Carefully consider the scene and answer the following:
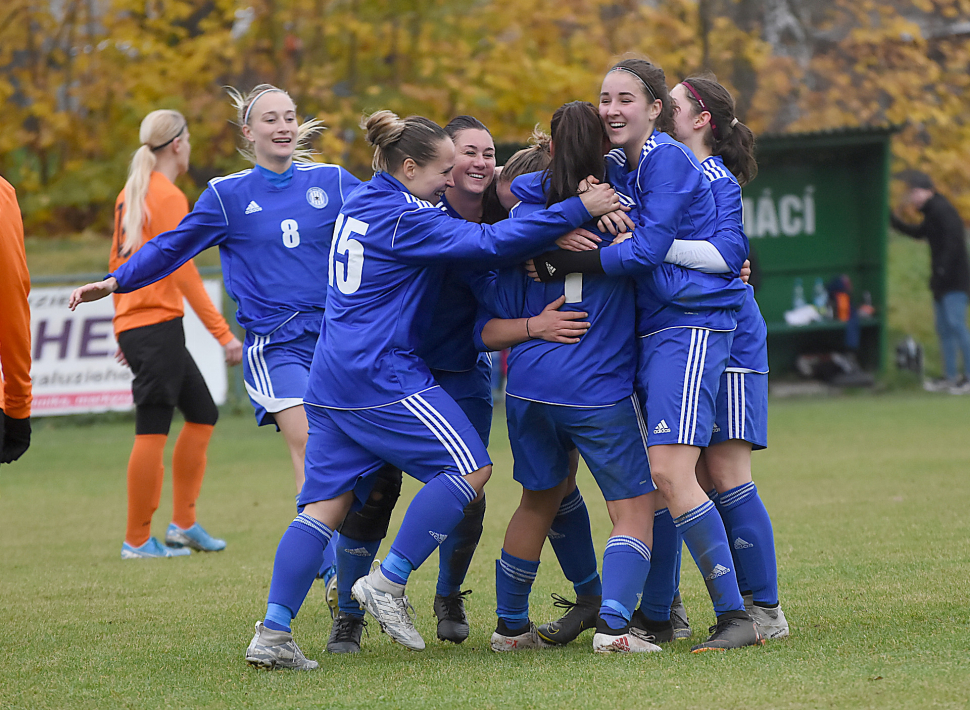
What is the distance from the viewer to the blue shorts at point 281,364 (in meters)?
4.95

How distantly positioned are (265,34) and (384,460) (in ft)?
46.4

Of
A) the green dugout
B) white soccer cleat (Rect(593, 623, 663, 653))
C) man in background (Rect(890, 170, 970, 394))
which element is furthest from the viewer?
the green dugout

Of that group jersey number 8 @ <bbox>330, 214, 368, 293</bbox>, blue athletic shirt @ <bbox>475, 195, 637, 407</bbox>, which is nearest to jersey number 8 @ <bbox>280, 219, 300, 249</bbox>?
jersey number 8 @ <bbox>330, 214, 368, 293</bbox>

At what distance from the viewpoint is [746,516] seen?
4090 mm

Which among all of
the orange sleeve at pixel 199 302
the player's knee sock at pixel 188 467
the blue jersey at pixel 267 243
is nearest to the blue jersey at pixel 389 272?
the blue jersey at pixel 267 243

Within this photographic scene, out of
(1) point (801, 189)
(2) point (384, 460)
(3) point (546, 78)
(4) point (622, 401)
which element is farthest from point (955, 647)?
(3) point (546, 78)

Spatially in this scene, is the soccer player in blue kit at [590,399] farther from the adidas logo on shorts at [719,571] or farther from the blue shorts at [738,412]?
the blue shorts at [738,412]

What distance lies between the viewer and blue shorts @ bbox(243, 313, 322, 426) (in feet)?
16.3

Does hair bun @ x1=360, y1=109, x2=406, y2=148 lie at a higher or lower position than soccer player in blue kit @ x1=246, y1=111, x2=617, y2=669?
higher

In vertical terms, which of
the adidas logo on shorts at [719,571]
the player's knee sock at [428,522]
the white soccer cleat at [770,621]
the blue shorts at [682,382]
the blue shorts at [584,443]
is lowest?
the white soccer cleat at [770,621]

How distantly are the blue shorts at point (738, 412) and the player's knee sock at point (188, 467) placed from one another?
3.40 m

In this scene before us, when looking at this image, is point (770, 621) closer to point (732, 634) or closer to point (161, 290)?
point (732, 634)

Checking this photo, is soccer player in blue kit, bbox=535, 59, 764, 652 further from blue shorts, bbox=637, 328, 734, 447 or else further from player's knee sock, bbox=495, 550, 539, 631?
player's knee sock, bbox=495, 550, 539, 631

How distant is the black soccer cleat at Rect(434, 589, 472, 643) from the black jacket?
10.4 metres
